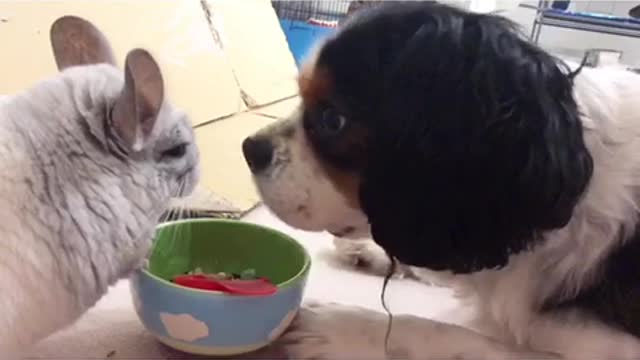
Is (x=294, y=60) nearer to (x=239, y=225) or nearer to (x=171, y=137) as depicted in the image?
(x=239, y=225)

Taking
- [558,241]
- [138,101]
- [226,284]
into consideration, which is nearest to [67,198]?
[138,101]

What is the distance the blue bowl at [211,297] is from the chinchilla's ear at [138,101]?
0.65 feet

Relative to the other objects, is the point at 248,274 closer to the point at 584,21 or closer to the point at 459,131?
the point at 459,131

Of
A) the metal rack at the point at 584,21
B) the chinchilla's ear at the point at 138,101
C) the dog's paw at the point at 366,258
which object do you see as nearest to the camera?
the chinchilla's ear at the point at 138,101

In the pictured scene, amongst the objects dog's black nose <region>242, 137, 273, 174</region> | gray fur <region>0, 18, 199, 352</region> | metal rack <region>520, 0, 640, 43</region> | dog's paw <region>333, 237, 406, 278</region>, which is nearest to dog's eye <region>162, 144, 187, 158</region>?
gray fur <region>0, 18, 199, 352</region>

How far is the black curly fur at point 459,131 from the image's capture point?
0.94 meters

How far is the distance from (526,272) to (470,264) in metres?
0.11

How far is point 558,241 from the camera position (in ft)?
3.45

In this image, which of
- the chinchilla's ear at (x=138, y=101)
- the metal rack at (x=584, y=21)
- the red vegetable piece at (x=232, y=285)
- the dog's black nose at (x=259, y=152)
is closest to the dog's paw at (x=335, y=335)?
the red vegetable piece at (x=232, y=285)

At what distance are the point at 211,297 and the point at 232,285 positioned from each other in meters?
0.05

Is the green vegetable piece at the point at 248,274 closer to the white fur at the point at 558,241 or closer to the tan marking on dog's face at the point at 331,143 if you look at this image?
the white fur at the point at 558,241

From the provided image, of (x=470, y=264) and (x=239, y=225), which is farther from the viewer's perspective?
(x=239, y=225)

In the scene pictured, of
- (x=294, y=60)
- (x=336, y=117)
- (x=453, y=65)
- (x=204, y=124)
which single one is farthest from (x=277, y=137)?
(x=294, y=60)

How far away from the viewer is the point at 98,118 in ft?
2.99
